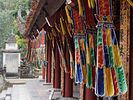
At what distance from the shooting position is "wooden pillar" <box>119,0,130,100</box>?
4285 mm

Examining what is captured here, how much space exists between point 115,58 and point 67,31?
346 cm

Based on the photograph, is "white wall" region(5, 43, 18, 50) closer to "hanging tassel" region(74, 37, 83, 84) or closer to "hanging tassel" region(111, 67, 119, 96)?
"hanging tassel" region(74, 37, 83, 84)

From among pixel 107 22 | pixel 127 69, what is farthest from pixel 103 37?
pixel 127 69

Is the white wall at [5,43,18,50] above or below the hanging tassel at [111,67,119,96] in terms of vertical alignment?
above

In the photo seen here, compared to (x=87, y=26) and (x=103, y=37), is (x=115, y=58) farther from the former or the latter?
(x=87, y=26)

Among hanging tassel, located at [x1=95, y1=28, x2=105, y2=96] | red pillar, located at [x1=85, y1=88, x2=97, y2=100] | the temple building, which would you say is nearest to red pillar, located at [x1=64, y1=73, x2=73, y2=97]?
the temple building

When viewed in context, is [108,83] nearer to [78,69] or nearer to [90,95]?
[78,69]

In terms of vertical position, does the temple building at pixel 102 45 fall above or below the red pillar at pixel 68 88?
above

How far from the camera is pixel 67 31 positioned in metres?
6.96

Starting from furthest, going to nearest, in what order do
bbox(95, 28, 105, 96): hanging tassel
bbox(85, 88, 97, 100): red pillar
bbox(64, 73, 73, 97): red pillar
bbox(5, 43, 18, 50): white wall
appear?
bbox(5, 43, 18, 50): white wall → bbox(64, 73, 73, 97): red pillar → bbox(85, 88, 97, 100): red pillar → bbox(95, 28, 105, 96): hanging tassel

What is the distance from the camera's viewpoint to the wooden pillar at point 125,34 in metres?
4.29

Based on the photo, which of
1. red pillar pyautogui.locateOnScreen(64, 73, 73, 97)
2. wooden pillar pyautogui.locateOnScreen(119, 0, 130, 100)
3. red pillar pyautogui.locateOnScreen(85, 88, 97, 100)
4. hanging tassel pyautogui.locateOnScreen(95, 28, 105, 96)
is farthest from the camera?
red pillar pyautogui.locateOnScreen(64, 73, 73, 97)

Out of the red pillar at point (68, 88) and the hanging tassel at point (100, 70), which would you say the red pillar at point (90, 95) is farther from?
the red pillar at point (68, 88)

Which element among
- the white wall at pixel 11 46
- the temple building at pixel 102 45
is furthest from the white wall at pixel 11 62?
the temple building at pixel 102 45
